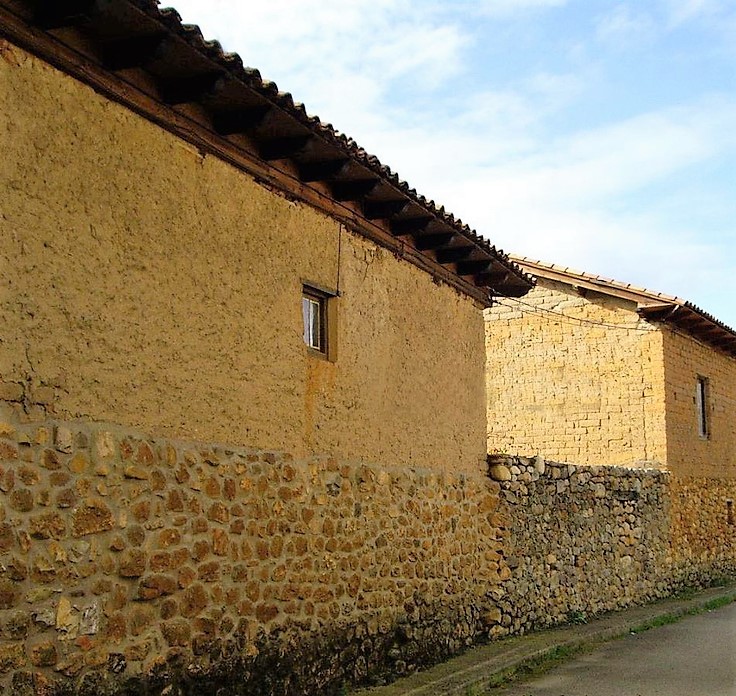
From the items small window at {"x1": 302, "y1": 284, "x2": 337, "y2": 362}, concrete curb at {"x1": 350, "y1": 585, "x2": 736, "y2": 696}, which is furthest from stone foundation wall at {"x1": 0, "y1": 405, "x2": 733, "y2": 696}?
small window at {"x1": 302, "y1": 284, "x2": 337, "y2": 362}

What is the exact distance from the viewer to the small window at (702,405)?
735 inches

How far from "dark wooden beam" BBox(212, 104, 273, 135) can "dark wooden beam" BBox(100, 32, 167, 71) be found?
983mm

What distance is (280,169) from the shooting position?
25.1 ft

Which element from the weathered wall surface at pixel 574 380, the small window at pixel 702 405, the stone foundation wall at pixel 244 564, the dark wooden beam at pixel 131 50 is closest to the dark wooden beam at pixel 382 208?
the stone foundation wall at pixel 244 564

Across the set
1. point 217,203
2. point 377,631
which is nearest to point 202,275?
point 217,203

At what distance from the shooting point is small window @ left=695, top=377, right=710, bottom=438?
1866 cm

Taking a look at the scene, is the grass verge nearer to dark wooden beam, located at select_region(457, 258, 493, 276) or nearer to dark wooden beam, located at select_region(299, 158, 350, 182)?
dark wooden beam, located at select_region(457, 258, 493, 276)

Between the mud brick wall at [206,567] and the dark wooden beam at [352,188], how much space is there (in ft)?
7.50

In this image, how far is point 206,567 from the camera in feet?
21.3

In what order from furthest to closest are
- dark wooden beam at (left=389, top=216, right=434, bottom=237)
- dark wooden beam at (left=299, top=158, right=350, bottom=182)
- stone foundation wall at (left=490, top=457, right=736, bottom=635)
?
1. stone foundation wall at (left=490, top=457, right=736, bottom=635)
2. dark wooden beam at (left=389, top=216, right=434, bottom=237)
3. dark wooden beam at (left=299, top=158, right=350, bottom=182)

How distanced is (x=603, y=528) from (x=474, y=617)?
412 cm

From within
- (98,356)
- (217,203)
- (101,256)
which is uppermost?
(217,203)

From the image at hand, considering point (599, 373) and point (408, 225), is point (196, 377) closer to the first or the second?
point (408, 225)

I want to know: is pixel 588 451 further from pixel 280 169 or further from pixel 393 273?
pixel 280 169
